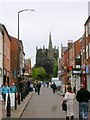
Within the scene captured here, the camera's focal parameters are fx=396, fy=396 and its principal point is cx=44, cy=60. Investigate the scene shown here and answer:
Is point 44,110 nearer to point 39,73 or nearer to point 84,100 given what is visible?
point 84,100

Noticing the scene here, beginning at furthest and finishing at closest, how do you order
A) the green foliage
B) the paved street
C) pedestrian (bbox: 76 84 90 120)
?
the green foliage, the paved street, pedestrian (bbox: 76 84 90 120)

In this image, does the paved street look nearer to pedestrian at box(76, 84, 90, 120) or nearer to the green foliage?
pedestrian at box(76, 84, 90, 120)

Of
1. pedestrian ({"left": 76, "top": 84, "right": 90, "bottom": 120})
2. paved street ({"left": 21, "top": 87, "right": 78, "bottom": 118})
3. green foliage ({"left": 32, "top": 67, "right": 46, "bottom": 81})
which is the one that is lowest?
paved street ({"left": 21, "top": 87, "right": 78, "bottom": 118})

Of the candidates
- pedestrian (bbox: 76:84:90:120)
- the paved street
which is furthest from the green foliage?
Result: pedestrian (bbox: 76:84:90:120)

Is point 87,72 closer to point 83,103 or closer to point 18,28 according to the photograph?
point 18,28

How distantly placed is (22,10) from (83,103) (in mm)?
21648

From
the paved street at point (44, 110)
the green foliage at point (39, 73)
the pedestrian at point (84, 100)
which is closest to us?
the pedestrian at point (84, 100)

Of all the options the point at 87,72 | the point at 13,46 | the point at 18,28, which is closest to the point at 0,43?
the point at 18,28

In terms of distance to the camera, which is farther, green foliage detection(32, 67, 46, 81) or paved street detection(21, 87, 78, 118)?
green foliage detection(32, 67, 46, 81)

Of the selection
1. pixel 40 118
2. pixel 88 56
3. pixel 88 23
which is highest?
pixel 88 23

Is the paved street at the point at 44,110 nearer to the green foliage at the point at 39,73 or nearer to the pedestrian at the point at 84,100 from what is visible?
the pedestrian at the point at 84,100

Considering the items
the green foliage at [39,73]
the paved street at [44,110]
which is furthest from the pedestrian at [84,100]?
the green foliage at [39,73]

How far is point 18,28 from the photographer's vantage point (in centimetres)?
3612

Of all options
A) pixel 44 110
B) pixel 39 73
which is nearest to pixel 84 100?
pixel 44 110
